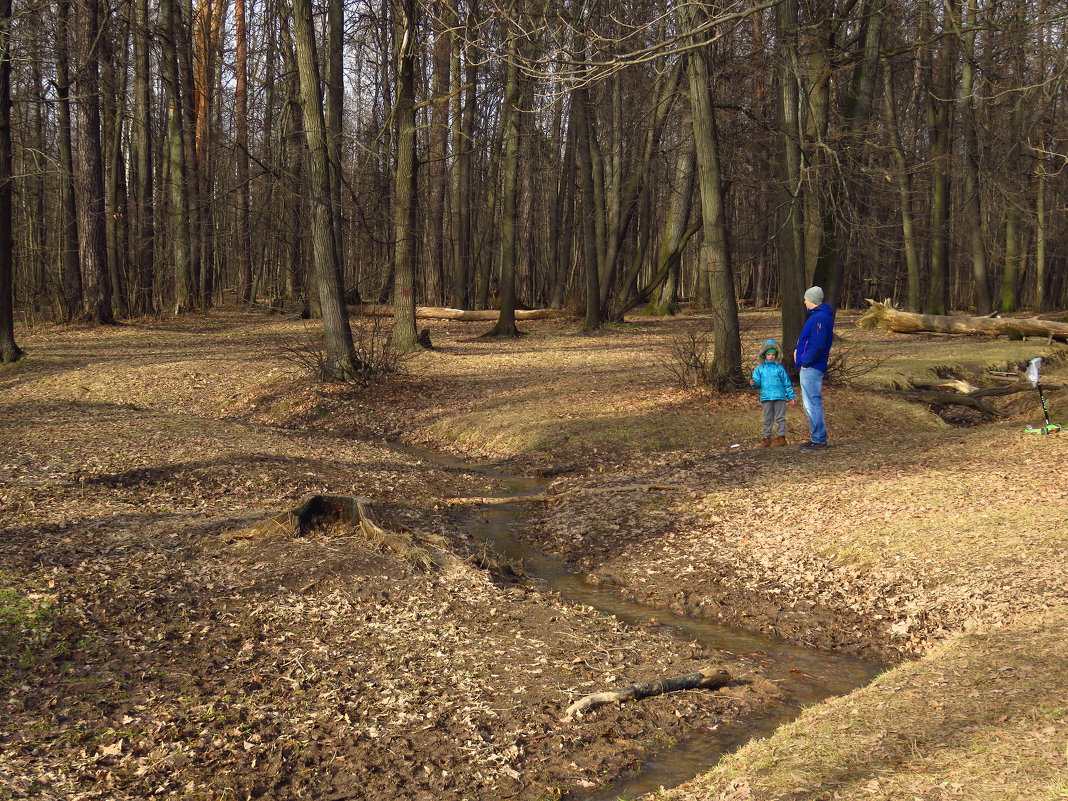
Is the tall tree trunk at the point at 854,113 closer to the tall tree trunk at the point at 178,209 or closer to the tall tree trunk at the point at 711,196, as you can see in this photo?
the tall tree trunk at the point at 711,196

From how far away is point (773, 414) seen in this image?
1199 centimetres

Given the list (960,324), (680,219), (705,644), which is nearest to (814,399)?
(705,644)

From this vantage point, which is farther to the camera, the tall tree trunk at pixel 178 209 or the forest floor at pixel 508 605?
the tall tree trunk at pixel 178 209

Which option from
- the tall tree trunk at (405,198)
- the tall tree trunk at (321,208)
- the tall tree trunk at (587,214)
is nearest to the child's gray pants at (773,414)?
the tall tree trunk at (321,208)

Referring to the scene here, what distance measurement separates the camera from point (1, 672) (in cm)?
521

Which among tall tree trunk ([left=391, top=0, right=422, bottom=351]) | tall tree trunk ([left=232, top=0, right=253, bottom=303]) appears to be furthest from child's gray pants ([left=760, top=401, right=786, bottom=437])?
tall tree trunk ([left=232, top=0, right=253, bottom=303])

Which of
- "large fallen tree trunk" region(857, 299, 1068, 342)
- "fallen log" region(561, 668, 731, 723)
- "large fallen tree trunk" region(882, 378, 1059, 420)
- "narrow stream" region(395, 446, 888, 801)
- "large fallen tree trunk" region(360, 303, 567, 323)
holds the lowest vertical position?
"narrow stream" region(395, 446, 888, 801)

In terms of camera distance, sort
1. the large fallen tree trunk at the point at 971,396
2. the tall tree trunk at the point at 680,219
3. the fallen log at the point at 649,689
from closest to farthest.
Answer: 1. the fallen log at the point at 649,689
2. the large fallen tree trunk at the point at 971,396
3. the tall tree trunk at the point at 680,219

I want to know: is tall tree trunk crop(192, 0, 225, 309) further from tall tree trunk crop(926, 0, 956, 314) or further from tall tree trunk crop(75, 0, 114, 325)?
tall tree trunk crop(926, 0, 956, 314)

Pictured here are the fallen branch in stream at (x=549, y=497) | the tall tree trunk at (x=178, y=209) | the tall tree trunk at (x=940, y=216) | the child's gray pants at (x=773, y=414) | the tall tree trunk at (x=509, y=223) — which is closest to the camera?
the fallen branch in stream at (x=549, y=497)

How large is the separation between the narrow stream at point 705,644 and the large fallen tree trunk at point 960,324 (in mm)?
17293

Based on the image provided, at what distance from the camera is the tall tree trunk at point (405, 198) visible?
1820 centimetres

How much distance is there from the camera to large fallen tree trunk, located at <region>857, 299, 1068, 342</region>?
22094mm

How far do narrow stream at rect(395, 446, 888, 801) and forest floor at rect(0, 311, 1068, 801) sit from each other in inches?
5.9
